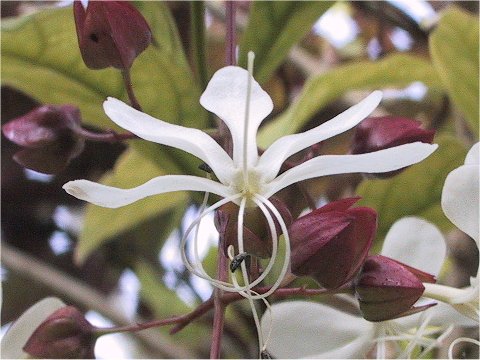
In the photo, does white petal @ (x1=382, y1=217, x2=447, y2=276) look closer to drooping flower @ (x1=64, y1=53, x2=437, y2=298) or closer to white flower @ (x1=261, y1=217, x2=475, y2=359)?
white flower @ (x1=261, y1=217, x2=475, y2=359)

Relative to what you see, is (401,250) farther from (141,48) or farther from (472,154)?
(141,48)

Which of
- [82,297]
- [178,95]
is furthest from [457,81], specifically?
[82,297]

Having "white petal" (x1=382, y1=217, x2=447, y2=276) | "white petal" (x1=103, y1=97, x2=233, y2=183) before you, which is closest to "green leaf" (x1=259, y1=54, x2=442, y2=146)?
"white petal" (x1=382, y1=217, x2=447, y2=276)

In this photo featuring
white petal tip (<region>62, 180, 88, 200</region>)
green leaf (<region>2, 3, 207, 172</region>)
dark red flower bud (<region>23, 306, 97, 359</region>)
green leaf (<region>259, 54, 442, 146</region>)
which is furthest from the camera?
green leaf (<region>259, 54, 442, 146</region>)

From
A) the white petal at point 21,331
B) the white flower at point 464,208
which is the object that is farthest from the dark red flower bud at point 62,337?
the white flower at point 464,208

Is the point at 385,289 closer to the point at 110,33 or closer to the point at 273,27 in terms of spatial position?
the point at 110,33

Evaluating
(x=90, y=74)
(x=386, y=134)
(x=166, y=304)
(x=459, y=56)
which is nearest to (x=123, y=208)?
(x=166, y=304)
